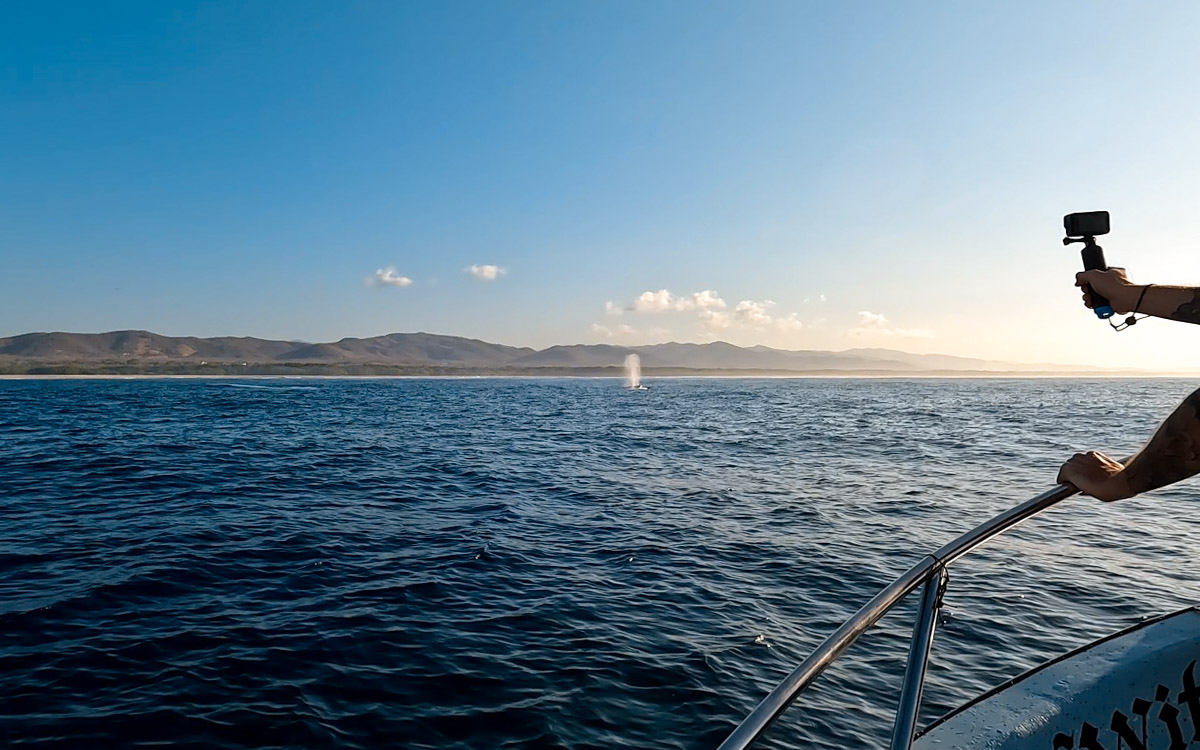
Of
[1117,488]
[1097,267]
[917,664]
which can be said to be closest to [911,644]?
[917,664]

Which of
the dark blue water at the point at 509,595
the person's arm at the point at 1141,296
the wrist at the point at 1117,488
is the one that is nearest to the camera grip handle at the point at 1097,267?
the person's arm at the point at 1141,296

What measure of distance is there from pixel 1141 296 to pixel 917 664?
1.76 m

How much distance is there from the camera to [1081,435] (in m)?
41.1

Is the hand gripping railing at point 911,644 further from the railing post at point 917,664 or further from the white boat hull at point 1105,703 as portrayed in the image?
the white boat hull at point 1105,703

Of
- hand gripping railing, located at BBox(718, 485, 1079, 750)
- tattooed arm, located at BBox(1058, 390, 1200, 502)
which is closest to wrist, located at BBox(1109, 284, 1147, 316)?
tattooed arm, located at BBox(1058, 390, 1200, 502)

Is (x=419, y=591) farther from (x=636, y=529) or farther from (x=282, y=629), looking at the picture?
(x=636, y=529)

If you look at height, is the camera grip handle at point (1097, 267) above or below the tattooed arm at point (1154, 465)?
above

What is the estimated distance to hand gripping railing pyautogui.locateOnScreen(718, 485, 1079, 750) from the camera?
8.78ft

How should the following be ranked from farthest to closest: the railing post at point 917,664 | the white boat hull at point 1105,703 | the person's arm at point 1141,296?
the white boat hull at point 1105,703 < the railing post at point 917,664 < the person's arm at point 1141,296

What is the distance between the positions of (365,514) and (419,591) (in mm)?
6732

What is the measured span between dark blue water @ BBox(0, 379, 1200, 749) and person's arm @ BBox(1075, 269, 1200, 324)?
233 inches

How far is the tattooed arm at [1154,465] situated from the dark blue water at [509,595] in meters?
5.28

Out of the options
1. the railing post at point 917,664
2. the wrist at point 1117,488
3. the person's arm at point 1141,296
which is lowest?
the railing post at point 917,664

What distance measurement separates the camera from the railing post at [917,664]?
2.73 m
